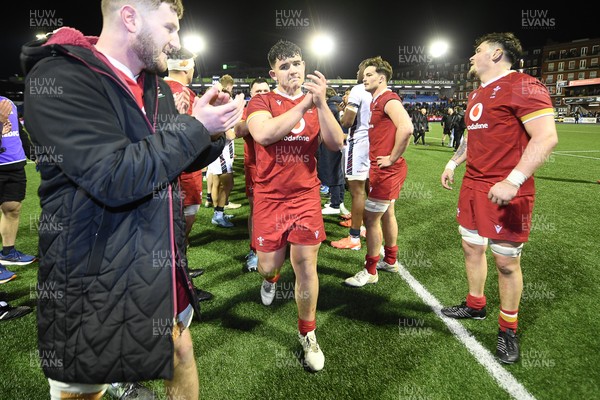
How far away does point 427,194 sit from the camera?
8.63m

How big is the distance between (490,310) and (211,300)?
303 centimetres

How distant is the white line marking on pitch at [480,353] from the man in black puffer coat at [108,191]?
2494mm

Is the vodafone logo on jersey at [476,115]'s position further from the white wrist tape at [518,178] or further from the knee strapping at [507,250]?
the knee strapping at [507,250]

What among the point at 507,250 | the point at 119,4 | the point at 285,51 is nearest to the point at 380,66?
the point at 285,51

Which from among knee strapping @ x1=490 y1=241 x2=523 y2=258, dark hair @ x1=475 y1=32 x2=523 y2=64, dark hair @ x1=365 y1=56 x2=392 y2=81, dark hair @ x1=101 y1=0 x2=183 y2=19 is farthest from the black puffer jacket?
dark hair @ x1=365 y1=56 x2=392 y2=81

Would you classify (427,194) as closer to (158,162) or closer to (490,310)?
(490,310)

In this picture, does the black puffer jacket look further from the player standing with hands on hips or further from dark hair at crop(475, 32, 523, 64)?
dark hair at crop(475, 32, 523, 64)

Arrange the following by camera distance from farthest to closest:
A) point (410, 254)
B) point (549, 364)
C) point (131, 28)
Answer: point (410, 254) → point (549, 364) → point (131, 28)

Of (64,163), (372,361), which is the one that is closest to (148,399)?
(372,361)

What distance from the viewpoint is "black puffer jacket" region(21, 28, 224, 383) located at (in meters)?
1.11

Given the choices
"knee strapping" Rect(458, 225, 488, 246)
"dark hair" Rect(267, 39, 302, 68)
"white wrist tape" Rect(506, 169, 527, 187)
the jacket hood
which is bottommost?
"knee strapping" Rect(458, 225, 488, 246)

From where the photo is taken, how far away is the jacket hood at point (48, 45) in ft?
3.81

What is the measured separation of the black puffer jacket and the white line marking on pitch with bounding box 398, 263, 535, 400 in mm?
2482

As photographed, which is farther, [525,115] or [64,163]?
[525,115]
